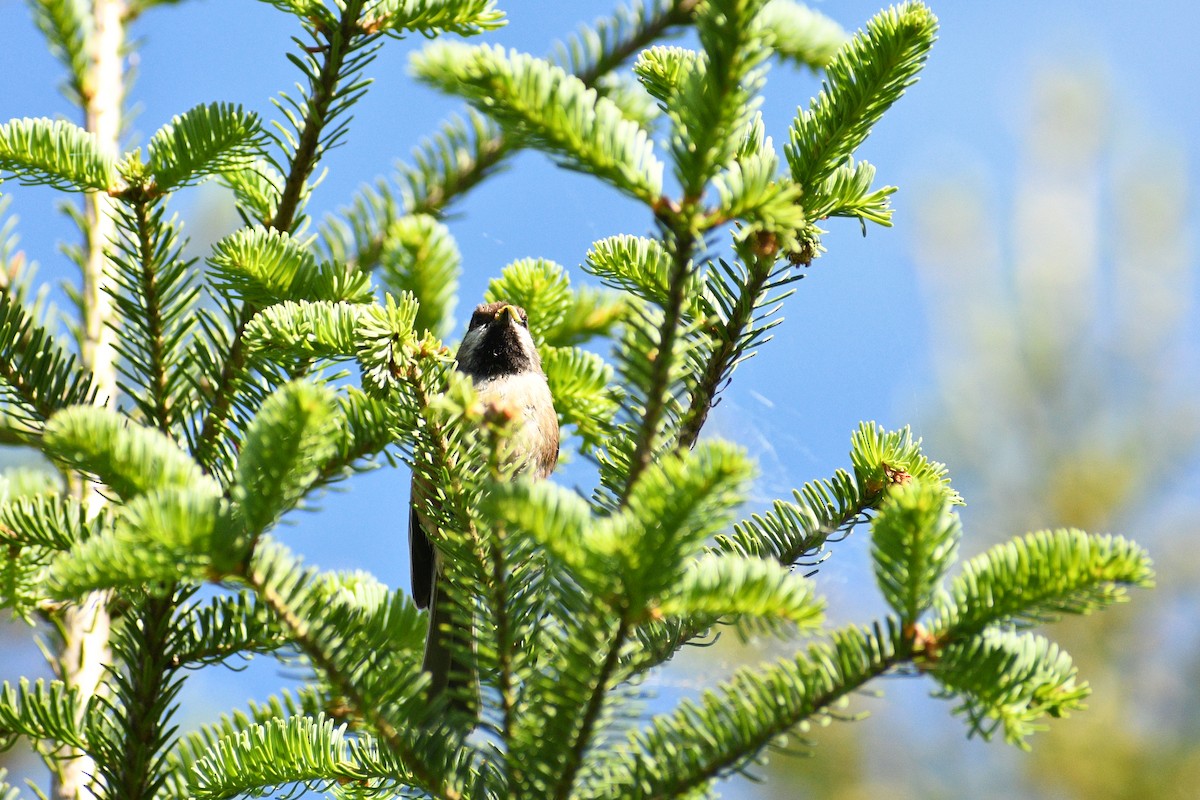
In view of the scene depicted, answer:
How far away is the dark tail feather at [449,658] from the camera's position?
5.01 feet

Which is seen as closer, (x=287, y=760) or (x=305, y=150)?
(x=287, y=760)

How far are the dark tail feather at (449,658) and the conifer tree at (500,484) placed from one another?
40mm

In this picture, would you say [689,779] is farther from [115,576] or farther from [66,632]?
[66,632]

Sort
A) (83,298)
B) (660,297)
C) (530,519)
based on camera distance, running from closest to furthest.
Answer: (530,519) < (660,297) < (83,298)

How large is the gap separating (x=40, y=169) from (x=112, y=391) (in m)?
0.94

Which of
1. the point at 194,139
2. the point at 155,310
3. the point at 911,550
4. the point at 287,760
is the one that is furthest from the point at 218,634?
the point at 911,550

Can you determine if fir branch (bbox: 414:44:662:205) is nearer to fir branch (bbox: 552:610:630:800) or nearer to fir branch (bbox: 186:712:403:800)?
fir branch (bbox: 552:610:630:800)

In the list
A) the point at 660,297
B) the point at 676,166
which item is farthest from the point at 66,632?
the point at 676,166

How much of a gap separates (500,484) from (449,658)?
5.31 feet

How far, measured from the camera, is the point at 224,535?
1.36m

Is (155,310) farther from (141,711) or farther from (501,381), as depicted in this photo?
(501,381)

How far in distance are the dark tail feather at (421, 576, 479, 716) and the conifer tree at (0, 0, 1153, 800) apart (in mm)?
40

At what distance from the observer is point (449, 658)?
2.83m

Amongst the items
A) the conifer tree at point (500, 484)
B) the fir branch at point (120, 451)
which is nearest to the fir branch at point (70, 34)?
the conifer tree at point (500, 484)
